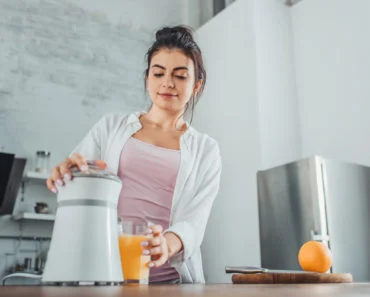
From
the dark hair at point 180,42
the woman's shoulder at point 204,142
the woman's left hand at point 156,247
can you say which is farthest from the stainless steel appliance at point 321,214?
the woman's left hand at point 156,247

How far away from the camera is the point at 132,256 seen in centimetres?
76

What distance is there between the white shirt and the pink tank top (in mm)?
23

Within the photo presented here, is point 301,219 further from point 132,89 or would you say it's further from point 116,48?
point 116,48

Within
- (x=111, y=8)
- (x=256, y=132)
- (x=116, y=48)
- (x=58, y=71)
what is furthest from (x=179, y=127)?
(x=111, y=8)

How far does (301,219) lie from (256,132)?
76 centimetres

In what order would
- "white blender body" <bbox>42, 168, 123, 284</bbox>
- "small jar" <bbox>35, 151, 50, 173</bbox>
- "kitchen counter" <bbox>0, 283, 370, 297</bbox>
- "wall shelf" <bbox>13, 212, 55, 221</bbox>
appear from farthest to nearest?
1. "small jar" <bbox>35, 151, 50, 173</bbox>
2. "wall shelf" <bbox>13, 212, 55, 221</bbox>
3. "white blender body" <bbox>42, 168, 123, 284</bbox>
4. "kitchen counter" <bbox>0, 283, 370, 297</bbox>

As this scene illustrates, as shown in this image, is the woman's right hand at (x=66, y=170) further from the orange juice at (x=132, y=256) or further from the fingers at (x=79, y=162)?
the orange juice at (x=132, y=256)

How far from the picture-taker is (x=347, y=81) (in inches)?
117

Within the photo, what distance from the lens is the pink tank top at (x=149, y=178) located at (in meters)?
1.13

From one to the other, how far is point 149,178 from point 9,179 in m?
1.80

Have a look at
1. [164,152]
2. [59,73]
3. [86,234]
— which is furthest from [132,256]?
[59,73]

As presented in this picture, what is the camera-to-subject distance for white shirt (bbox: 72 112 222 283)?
108cm

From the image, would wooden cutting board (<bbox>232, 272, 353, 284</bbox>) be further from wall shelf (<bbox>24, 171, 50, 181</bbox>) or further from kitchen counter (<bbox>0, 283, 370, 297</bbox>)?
wall shelf (<bbox>24, 171, 50, 181</bbox>)

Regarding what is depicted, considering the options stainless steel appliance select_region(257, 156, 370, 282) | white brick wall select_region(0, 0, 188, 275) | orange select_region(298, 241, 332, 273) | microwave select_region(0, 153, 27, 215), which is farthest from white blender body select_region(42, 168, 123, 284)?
white brick wall select_region(0, 0, 188, 275)
